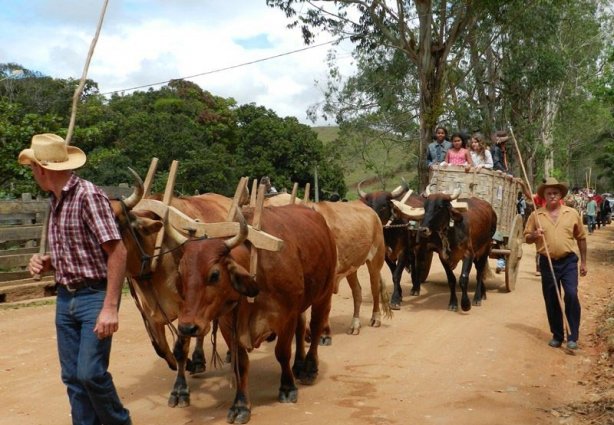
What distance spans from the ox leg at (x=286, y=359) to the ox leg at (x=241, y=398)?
41 cm

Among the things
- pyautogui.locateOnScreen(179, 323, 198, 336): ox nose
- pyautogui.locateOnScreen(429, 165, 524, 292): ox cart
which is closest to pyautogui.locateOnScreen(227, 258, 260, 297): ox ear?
pyautogui.locateOnScreen(179, 323, 198, 336): ox nose

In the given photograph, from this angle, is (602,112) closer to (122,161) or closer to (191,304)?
(122,161)

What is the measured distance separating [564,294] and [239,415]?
4.74 m

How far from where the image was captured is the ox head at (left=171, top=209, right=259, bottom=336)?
16.9 ft

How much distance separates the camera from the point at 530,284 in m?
14.0

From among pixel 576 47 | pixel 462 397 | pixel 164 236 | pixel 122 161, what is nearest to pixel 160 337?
pixel 164 236

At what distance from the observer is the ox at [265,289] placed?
17.2 feet

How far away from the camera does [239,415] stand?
571cm

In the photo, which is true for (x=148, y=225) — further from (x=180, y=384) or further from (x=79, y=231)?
(x=180, y=384)

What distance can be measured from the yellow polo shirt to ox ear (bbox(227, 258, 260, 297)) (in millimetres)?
4668

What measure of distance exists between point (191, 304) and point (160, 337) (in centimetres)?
152

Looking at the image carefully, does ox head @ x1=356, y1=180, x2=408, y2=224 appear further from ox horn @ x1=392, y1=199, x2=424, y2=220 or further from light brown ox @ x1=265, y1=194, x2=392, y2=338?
light brown ox @ x1=265, y1=194, x2=392, y2=338

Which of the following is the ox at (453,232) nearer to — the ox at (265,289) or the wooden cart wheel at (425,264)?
the wooden cart wheel at (425,264)

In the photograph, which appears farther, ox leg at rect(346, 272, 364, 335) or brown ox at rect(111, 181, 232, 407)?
ox leg at rect(346, 272, 364, 335)
